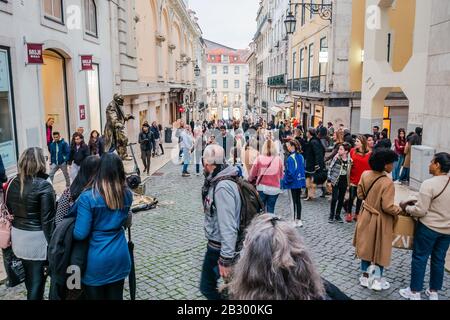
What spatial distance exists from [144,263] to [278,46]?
34.2 m

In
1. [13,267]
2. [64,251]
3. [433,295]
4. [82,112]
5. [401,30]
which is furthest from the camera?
[401,30]

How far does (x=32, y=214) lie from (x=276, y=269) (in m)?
3.09

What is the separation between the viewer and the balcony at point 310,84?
20.8 m

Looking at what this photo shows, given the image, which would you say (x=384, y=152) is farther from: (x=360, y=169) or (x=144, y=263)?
(x=144, y=263)

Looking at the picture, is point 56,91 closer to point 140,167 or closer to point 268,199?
point 140,167

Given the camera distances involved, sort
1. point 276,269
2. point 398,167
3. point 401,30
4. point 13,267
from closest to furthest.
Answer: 1. point 276,269
2. point 13,267
3. point 398,167
4. point 401,30

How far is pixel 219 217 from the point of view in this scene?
372 centimetres

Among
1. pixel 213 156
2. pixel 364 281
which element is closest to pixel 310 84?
pixel 364 281

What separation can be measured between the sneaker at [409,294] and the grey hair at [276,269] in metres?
3.59

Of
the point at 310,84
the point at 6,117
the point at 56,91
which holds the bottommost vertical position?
the point at 6,117

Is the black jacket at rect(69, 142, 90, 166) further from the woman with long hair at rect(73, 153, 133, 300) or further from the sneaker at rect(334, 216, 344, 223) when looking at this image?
the woman with long hair at rect(73, 153, 133, 300)

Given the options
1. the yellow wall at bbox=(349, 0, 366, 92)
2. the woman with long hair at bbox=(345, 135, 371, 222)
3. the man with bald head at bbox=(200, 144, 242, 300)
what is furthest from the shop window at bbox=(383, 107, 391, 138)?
the man with bald head at bbox=(200, 144, 242, 300)

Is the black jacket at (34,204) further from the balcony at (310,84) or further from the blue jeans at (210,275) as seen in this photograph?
the balcony at (310,84)

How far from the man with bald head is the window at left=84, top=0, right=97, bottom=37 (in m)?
13.7
